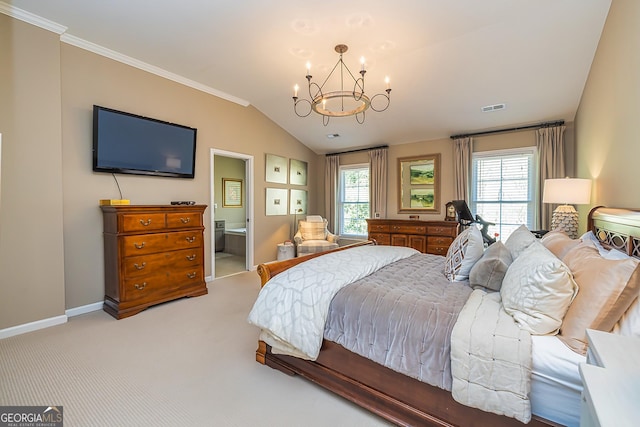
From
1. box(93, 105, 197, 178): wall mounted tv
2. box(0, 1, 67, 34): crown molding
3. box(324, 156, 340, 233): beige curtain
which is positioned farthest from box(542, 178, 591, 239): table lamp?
box(0, 1, 67, 34): crown molding

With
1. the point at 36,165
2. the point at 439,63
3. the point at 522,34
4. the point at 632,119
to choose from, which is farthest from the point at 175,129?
the point at 632,119

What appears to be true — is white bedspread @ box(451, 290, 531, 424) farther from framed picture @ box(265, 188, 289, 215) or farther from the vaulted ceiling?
framed picture @ box(265, 188, 289, 215)

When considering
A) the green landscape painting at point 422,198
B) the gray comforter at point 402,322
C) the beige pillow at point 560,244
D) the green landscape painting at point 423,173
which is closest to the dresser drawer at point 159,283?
the gray comforter at point 402,322

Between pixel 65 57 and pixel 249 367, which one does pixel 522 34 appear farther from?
pixel 65 57

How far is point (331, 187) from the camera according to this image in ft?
21.9

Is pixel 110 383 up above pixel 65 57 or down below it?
below

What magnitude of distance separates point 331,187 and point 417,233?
237 centimetres

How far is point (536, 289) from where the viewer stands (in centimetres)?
138

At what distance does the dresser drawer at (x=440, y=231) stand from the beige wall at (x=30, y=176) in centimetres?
515

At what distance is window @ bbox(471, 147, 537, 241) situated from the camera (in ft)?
14.8

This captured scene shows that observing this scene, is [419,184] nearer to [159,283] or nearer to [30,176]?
[159,283]

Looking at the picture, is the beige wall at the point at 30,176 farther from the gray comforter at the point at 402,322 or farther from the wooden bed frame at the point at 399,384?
the gray comforter at the point at 402,322

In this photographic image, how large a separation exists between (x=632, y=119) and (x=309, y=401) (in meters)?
2.86

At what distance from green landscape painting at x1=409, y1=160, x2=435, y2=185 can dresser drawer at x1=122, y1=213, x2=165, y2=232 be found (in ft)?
14.5
